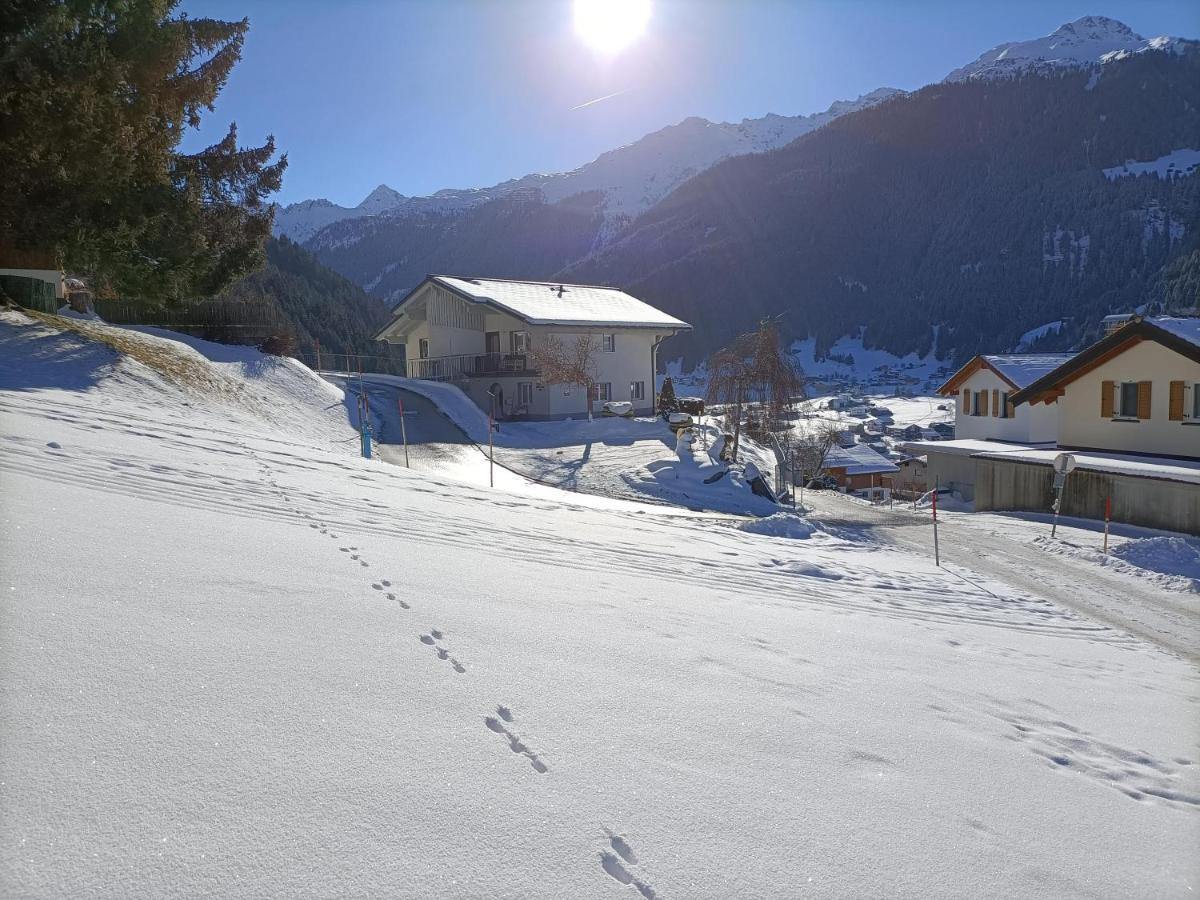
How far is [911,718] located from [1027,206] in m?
215

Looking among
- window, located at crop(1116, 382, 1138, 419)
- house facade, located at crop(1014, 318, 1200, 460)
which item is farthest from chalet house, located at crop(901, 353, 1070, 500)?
window, located at crop(1116, 382, 1138, 419)

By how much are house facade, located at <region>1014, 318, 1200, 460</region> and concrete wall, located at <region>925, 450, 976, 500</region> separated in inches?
209

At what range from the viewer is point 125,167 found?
16922 mm

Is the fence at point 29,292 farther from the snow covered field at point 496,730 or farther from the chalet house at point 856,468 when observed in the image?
the chalet house at point 856,468

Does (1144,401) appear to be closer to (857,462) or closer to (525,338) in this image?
(525,338)

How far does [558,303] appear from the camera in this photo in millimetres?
40469

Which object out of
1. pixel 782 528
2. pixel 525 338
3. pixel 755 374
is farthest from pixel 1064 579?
pixel 525 338

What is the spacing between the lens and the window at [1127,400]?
82.4ft

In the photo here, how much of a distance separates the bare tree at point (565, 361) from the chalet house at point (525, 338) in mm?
251

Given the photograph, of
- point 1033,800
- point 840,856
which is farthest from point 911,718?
point 840,856

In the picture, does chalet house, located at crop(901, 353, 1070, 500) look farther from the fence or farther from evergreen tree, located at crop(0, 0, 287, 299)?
the fence

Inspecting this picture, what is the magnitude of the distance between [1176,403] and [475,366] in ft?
96.1

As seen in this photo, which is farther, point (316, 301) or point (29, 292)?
point (316, 301)

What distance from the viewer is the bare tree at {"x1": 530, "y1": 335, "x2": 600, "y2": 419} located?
35.6 meters
